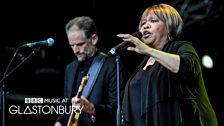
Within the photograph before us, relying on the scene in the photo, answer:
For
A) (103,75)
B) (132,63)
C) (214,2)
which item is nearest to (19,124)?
(132,63)

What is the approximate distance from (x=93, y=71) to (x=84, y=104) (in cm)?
43

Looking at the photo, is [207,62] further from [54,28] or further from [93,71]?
[93,71]

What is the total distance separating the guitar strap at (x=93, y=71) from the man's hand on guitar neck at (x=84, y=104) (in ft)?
0.80

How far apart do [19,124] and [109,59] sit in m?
1.62

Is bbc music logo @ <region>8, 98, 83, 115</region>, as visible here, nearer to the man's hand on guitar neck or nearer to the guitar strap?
the guitar strap

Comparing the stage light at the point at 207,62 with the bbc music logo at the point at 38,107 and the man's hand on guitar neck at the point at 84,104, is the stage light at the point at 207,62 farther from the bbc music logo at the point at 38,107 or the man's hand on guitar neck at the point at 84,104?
the man's hand on guitar neck at the point at 84,104

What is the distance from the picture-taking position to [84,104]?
10.9 ft

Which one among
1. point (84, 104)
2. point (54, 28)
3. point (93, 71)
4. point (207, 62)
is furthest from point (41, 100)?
point (207, 62)

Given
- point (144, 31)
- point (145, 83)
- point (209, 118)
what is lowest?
point (209, 118)

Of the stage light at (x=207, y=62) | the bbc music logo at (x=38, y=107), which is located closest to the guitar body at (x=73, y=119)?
the bbc music logo at (x=38, y=107)

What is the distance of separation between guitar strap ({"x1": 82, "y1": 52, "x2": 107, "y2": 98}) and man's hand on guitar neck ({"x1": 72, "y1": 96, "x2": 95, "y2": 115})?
0.24 metres

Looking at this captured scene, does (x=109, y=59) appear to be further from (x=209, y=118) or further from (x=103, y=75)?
(x=209, y=118)

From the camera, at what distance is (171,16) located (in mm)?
2965

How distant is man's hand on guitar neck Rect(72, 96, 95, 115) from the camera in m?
3.26
